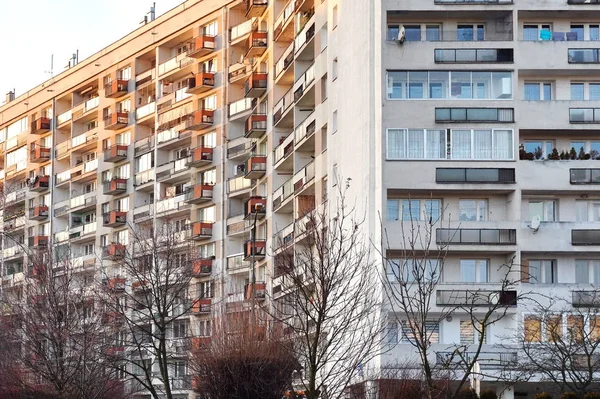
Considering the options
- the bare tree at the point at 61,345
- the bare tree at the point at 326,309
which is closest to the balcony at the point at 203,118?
the bare tree at the point at 61,345

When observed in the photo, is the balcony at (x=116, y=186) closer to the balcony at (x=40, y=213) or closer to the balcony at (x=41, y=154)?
the balcony at (x=40, y=213)

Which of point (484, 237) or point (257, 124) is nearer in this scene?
point (484, 237)

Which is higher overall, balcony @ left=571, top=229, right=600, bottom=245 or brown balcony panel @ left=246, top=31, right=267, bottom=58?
brown balcony panel @ left=246, top=31, right=267, bottom=58

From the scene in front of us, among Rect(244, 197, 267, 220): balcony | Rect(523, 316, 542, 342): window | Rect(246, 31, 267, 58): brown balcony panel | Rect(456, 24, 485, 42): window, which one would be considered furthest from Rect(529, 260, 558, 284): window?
Rect(246, 31, 267, 58): brown balcony panel

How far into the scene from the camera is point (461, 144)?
58.8 meters

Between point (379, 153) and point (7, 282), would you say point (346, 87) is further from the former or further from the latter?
point (7, 282)

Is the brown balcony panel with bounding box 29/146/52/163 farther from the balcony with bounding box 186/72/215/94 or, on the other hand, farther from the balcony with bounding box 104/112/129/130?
the balcony with bounding box 186/72/215/94

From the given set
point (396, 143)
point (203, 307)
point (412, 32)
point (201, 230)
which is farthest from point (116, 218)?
point (396, 143)

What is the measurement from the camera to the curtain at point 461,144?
5875cm

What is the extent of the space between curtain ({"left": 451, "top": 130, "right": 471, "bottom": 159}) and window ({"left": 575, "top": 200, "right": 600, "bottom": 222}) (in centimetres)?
634

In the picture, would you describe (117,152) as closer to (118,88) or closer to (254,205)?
(118,88)

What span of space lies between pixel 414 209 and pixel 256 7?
25658 mm

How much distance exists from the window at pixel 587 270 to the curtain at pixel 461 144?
7.69m

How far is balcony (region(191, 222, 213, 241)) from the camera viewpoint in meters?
83.8
